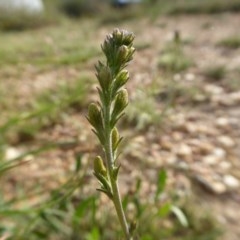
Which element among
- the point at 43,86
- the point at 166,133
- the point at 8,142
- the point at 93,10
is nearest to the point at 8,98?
the point at 43,86

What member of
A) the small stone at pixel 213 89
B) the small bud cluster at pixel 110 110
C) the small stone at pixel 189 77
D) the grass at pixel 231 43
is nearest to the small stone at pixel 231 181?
the small stone at pixel 213 89

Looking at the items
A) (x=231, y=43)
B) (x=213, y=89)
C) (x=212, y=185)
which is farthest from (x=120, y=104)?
(x=231, y=43)

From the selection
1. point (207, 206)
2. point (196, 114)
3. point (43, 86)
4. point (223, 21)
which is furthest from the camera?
point (223, 21)

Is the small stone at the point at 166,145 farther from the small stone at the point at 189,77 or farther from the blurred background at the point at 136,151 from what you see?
the small stone at the point at 189,77

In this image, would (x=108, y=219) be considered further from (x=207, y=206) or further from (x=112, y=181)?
(x=112, y=181)

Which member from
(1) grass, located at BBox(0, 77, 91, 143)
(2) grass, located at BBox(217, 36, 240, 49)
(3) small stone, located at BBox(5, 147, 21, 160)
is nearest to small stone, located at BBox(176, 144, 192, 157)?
(1) grass, located at BBox(0, 77, 91, 143)

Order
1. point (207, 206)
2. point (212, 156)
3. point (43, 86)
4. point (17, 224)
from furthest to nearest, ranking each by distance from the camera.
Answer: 1. point (43, 86)
2. point (212, 156)
3. point (207, 206)
4. point (17, 224)
